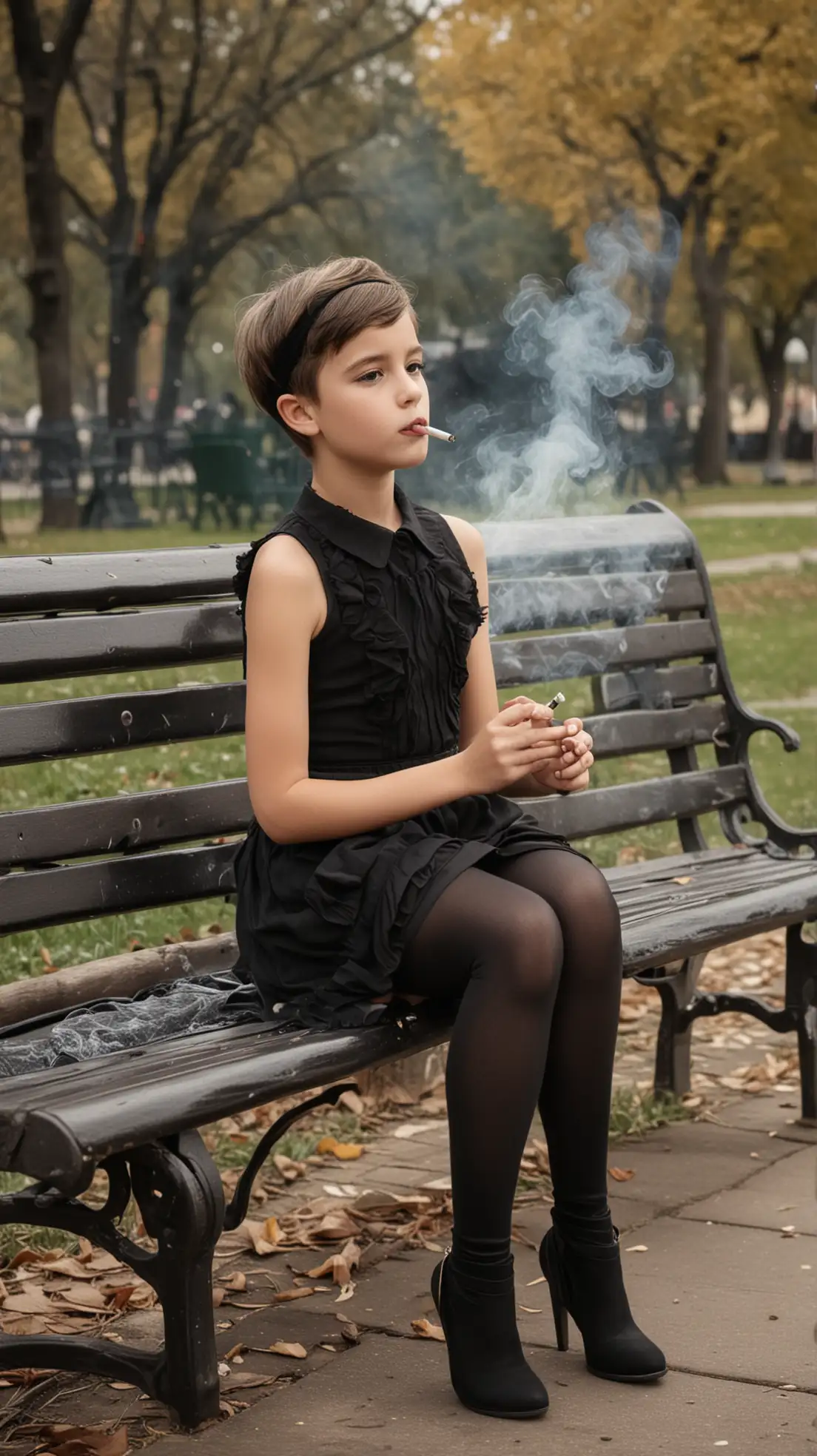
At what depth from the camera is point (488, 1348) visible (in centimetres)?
271

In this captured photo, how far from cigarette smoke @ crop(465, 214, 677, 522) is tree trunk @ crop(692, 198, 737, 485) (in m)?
26.0

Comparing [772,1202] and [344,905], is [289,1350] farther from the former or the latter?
[772,1202]

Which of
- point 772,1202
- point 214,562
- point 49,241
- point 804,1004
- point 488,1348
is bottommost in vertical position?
point 772,1202

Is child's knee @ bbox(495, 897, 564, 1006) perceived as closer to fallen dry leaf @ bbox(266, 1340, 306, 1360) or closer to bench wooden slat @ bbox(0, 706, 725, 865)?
fallen dry leaf @ bbox(266, 1340, 306, 1360)

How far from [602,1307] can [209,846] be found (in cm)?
109

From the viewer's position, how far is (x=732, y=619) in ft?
41.6

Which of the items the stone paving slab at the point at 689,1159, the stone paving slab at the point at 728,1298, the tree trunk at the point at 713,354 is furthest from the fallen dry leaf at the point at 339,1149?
the tree trunk at the point at 713,354

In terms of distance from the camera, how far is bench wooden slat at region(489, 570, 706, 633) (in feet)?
13.8

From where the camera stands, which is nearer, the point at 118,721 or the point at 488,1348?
the point at 488,1348

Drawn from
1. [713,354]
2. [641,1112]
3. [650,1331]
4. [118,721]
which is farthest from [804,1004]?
[713,354]

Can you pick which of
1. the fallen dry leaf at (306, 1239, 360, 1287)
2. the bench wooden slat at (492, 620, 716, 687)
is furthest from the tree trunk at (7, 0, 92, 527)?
the fallen dry leaf at (306, 1239, 360, 1287)

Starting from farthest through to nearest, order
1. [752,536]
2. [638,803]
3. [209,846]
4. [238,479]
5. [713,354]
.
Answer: [713,354]
[752,536]
[238,479]
[638,803]
[209,846]

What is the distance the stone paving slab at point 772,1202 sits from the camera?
3.62 metres

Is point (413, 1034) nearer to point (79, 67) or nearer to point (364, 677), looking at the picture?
point (364, 677)
